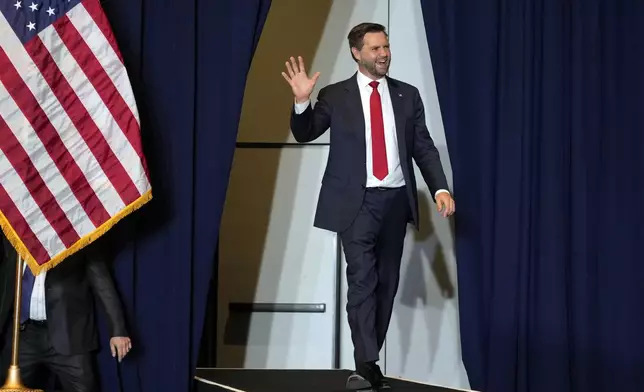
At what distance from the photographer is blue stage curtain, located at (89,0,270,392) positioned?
3979mm

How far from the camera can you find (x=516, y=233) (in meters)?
4.15

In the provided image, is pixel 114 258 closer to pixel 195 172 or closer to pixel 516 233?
pixel 195 172

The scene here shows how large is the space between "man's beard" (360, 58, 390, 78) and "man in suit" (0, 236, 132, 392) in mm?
1254

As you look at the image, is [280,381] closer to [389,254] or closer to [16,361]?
[389,254]

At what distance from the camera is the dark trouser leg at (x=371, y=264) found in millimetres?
3461

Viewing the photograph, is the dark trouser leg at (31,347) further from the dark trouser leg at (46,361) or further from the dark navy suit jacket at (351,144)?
the dark navy suit jacket at (351,144)

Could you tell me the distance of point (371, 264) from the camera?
3.49 meters

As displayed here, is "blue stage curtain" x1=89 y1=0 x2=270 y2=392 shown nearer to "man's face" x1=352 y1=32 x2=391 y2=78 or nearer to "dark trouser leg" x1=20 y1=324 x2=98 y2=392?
"dark trouser leg" x1=20 y1=324 x2=98 y2=392

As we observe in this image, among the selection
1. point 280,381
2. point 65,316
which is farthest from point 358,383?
point 65,316

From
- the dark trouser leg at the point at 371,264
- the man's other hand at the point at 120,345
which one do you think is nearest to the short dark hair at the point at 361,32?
the dark trouser leg at the point at 371,264

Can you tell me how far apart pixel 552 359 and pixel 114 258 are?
6.25 ft

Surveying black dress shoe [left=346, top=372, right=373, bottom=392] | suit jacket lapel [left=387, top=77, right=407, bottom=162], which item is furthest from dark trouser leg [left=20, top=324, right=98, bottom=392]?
suit jacket lapel [left=387, top=77, right=407, bottom=162]

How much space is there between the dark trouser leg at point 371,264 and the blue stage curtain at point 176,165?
0.75m

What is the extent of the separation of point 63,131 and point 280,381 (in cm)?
128
